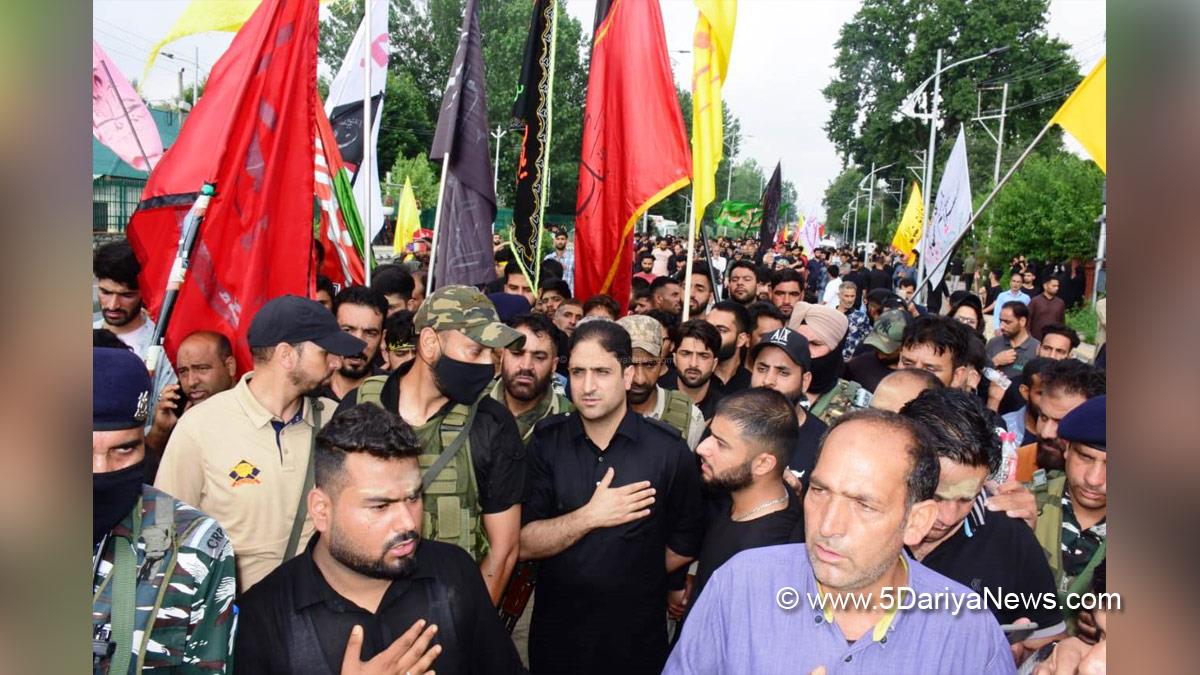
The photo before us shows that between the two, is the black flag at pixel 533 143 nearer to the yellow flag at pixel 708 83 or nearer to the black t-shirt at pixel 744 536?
the yellow flag at pixel 708 83

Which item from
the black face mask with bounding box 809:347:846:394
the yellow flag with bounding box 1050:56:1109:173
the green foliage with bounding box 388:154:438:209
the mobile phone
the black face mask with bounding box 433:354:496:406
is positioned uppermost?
the green foliage with bounding box 388:154:438:209

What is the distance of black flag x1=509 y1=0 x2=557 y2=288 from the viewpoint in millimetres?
7566

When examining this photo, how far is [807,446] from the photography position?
4246mm

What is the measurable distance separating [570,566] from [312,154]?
3.03 m

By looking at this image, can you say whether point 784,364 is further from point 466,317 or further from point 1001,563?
point 1001,563

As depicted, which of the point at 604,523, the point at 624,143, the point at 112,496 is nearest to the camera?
the point at 112,496

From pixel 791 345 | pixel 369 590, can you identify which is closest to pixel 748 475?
pixel 369 590

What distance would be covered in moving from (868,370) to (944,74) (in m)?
50.4

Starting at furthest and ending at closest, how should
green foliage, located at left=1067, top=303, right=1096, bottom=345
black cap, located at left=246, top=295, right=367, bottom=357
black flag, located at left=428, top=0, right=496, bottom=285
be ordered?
green foliage, located at left=1067, top=303, right=1096, bottom=345
black flag, located at left=428, top=0, right=496, bottom=285
black cap, located at left=246, top=295, right=367, bottom=357

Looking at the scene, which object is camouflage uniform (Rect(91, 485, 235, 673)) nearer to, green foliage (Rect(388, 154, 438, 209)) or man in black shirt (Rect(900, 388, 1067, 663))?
man in black shirt (Rect(900, 388, 1067, 663))

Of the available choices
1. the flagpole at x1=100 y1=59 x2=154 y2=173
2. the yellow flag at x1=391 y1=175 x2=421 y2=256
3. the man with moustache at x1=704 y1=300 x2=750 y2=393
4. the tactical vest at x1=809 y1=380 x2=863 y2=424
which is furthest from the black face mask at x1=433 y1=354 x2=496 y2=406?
the yellow flag at x1=391 y1=175 x2=421 y2=256

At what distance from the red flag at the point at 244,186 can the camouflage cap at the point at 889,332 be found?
3.61 m

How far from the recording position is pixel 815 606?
2.30 m

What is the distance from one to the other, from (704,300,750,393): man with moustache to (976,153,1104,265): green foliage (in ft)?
72.0
